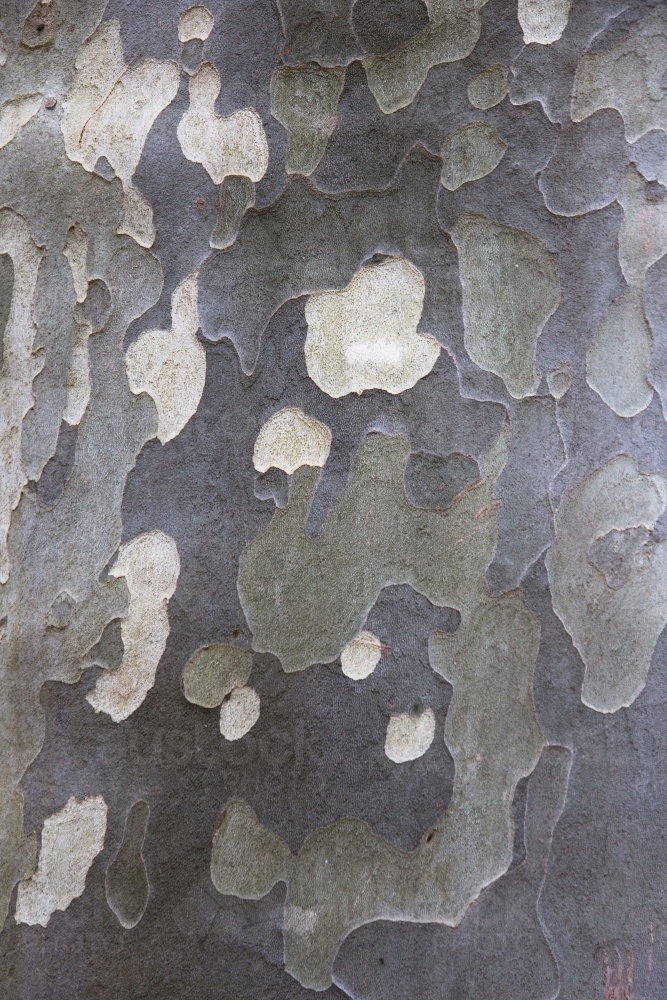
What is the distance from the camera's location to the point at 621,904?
2.80 ft

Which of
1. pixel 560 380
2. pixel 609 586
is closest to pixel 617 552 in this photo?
pixel 609 586

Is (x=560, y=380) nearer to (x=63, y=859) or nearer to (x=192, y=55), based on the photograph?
(x=192, y=55)

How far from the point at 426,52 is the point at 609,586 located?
581 mm

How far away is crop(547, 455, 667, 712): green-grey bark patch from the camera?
2.85ft

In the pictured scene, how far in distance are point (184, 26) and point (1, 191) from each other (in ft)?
0.90

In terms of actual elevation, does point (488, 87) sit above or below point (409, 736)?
above

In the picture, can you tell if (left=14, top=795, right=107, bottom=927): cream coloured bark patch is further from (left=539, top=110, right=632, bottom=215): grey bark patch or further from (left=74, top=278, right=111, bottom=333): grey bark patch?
Answer: (left=539, top=110, right=632, bottom=215): grey bark patch

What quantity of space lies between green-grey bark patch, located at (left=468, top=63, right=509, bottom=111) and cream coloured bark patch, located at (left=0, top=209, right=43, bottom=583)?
1.64 feet

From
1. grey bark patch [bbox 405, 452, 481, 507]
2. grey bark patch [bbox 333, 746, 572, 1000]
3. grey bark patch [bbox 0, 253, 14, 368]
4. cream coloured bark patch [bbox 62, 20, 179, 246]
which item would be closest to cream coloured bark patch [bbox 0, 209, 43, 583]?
grey bark patch [bbox 0, 253, 14, 368]

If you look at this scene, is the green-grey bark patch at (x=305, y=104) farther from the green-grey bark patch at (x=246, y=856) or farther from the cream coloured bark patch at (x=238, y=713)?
the green-grey bark patch at (x=246, y=856)

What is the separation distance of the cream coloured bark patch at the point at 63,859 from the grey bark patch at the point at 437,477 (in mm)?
433

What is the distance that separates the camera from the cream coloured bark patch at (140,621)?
883 mm

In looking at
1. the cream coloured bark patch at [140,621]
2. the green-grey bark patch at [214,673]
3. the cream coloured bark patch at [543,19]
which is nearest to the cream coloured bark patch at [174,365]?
the cream coloured bark patch at [140,621]

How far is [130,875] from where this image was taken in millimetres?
857
